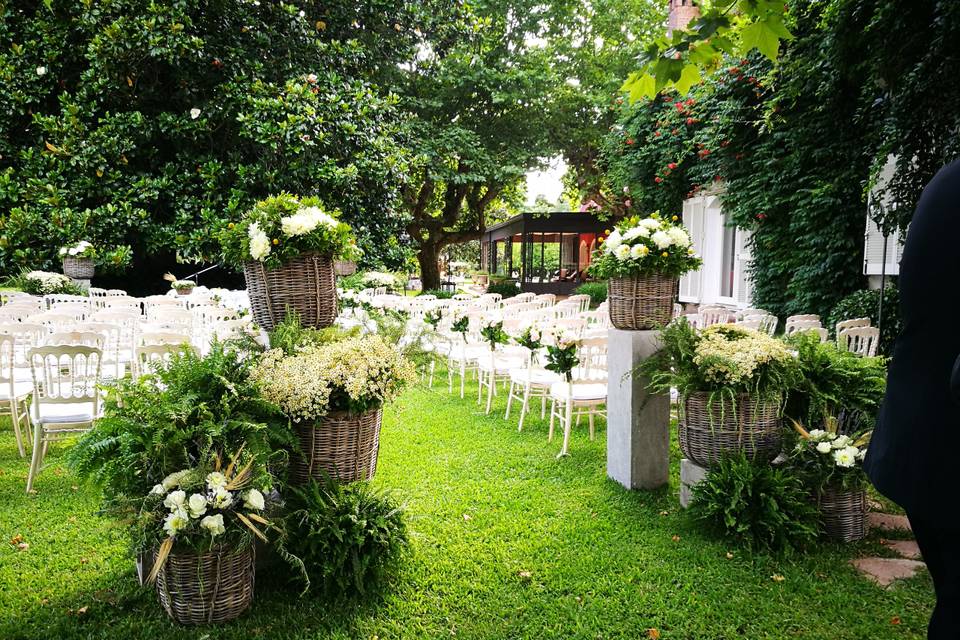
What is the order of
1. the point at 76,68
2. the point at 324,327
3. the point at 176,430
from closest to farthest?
the point at 176,430 < the point at 324,327 < the point at 76,68

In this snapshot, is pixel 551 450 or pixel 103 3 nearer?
pixel 551 450

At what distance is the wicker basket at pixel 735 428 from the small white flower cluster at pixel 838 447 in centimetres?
22

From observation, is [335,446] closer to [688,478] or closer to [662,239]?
[688,478]

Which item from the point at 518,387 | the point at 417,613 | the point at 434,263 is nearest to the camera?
the point at 417,613

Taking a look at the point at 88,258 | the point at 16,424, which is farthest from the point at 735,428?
the point at 88,258

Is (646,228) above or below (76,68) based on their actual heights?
below

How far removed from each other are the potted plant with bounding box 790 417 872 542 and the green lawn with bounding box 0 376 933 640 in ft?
0.38

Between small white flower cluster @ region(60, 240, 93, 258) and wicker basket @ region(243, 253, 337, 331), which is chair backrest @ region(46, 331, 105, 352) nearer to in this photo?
wicker basket @ region(243, 253, 337, 331)

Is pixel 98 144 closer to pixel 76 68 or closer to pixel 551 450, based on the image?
pixel 76 68

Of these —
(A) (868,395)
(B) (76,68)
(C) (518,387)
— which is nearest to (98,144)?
(B) (76,68)

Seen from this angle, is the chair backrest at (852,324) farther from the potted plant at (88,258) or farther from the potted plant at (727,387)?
the potted plant at (88,258)

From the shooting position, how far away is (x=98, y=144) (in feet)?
30.9

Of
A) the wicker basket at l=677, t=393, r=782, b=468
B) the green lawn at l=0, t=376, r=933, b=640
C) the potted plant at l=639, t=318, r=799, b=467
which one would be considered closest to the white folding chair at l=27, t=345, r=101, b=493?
the green lawn at l=0, t=376, r=933, b=640

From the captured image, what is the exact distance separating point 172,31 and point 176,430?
8.61 metres
